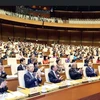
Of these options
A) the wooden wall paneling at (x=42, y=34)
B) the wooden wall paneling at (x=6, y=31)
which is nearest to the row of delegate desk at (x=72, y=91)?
the wooden wall paneling at (x=6, y=31)

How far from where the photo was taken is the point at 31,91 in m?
2.73

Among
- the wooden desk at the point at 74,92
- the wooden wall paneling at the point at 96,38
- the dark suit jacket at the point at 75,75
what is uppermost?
the wooden wall paneling at the point at 96,38

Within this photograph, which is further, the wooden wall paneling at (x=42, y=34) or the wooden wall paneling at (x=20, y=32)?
the wooden wall paneling at (x=42, y=34)

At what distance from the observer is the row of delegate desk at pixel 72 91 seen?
2.79 meters

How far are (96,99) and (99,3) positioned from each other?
294cm

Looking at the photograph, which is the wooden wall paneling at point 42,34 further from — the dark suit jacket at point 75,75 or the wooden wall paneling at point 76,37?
the dark suit jacket at point 75,75

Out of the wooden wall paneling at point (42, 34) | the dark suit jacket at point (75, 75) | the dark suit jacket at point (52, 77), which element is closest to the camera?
the dark suit jacket at point (52, 77)

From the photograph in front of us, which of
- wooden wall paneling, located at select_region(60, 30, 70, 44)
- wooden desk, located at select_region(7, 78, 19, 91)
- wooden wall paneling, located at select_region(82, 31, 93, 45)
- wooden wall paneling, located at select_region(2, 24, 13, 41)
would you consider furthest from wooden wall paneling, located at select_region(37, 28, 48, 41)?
wooden desk, located at select_region(7, 78, 19, 91)

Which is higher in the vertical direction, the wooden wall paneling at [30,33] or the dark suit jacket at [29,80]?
the wooden wall paneling at [30,33]

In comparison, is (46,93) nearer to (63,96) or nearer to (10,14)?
(63,96)

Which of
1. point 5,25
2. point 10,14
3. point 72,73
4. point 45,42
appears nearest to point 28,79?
point 72,73

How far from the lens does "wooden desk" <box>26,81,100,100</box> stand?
2829mm

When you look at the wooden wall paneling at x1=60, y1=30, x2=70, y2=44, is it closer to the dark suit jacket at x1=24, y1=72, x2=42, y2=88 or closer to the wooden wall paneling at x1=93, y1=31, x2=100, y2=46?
the wooden wall paneling at x1=93, y1=31, x2=100, y2=46

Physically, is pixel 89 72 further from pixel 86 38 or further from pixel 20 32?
pixel 86 38
